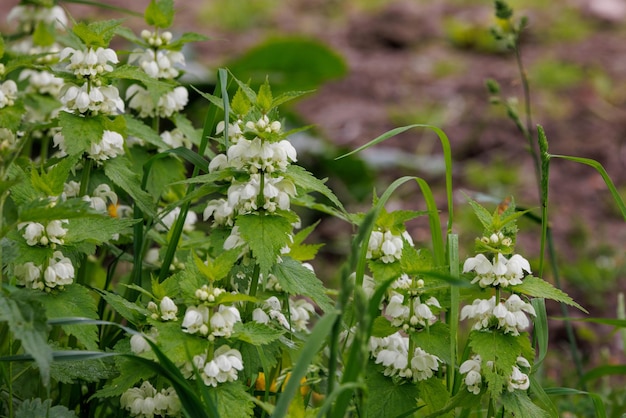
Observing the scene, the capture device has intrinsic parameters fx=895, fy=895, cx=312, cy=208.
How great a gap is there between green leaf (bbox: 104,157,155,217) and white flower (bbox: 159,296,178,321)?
26 cm

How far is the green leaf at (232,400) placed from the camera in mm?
1546

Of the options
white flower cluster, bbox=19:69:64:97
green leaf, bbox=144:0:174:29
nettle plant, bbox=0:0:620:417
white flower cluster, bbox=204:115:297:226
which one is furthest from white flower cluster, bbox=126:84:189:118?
white flower cluster, bbox=19:69:64:97

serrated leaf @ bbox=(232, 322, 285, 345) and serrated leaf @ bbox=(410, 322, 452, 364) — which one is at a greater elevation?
serrated leaf @ bbox=(232, 322, 285, 345)

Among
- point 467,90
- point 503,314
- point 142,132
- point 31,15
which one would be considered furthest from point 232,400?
point 467,90

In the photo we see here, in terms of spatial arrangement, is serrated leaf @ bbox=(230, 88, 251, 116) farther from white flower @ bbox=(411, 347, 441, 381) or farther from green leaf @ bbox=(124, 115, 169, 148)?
white flower @ bbox=(411, 347, 441, 381)

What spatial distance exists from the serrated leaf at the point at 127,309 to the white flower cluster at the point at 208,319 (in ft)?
0.36

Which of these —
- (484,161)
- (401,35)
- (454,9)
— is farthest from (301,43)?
(454,9)

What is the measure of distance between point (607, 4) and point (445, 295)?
19.3 feet

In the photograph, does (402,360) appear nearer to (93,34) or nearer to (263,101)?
(263,101)

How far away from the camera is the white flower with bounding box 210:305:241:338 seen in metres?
1.55

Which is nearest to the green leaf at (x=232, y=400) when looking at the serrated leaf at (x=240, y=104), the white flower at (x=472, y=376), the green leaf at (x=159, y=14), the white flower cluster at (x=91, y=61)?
the white flower at (x=472, y=376)

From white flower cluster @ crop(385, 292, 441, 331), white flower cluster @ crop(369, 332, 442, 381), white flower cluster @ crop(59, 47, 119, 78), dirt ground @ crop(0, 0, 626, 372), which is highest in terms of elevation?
white flower cluster @ crop(59, 47, 119, 78)

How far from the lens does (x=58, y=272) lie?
1667mm

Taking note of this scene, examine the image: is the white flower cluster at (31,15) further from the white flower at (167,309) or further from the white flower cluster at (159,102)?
the white flower at (167,309)
